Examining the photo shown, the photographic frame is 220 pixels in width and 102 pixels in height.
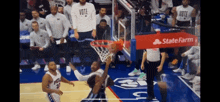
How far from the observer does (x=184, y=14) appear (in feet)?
18.6

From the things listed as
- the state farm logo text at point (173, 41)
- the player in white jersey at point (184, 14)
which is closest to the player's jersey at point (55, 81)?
the state farm logo text at point (173, 41)

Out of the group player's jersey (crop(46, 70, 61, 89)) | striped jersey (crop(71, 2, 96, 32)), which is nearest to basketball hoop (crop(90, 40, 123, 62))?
striped jersey (crop(71, 2, 96, 32))

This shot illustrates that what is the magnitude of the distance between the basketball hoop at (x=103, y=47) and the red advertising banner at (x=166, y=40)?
0.36 metres

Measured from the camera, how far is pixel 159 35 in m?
5.60

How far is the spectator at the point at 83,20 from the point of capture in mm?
5582

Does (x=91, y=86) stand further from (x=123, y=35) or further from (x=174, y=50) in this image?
(x=174, y=50)

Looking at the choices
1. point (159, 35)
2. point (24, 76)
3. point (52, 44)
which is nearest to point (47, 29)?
point (52, 44)

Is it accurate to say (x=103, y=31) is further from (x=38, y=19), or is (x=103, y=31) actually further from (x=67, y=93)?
(x=67, y=93)

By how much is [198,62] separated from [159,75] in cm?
71

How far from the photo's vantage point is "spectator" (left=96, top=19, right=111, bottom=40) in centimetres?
560

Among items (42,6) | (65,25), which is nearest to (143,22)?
(65,25)

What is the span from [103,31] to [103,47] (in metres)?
0.27

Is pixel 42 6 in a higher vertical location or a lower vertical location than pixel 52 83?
higher

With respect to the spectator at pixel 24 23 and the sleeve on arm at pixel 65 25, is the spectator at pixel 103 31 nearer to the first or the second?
the sleeve on arm at pixel 65 25
